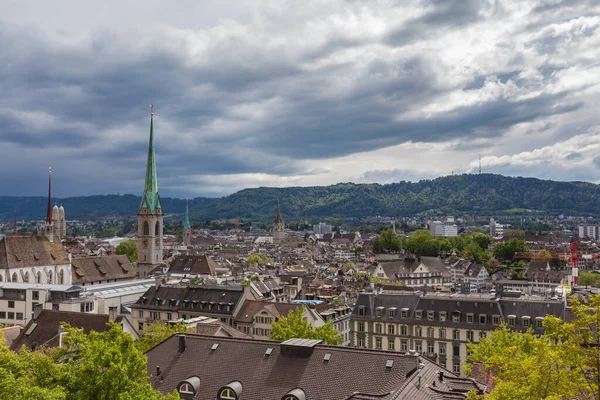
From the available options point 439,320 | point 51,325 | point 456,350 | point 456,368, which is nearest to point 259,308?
point 439,320

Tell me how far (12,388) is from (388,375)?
17.2m

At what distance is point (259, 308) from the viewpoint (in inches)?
3000

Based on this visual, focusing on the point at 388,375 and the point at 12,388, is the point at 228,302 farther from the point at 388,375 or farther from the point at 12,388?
the point at 12,388

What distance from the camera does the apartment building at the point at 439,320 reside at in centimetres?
6850

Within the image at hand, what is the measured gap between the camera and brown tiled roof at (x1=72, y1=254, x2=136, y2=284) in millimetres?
113500

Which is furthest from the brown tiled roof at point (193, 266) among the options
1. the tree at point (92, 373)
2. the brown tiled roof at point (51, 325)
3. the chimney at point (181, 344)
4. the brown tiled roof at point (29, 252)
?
the tree at point (92, 373)

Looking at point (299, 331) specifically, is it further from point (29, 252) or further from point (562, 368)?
point (29, 252)

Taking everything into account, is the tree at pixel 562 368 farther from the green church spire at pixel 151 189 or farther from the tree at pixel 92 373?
the green church spire at pixel 151 189

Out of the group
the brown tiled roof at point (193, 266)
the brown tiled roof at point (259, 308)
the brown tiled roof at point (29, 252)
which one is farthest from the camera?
the brown tiled roof at point (193, 266)

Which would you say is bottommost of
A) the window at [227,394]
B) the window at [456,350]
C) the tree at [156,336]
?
the window at [456,350]

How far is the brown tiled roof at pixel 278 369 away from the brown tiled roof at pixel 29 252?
7297 centimetres

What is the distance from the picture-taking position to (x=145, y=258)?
143750 mm

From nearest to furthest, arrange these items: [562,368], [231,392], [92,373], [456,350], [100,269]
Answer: [562,368] < [92,373] < [231,392] < [456,350] < [100,269]

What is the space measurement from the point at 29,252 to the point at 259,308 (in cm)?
5053
